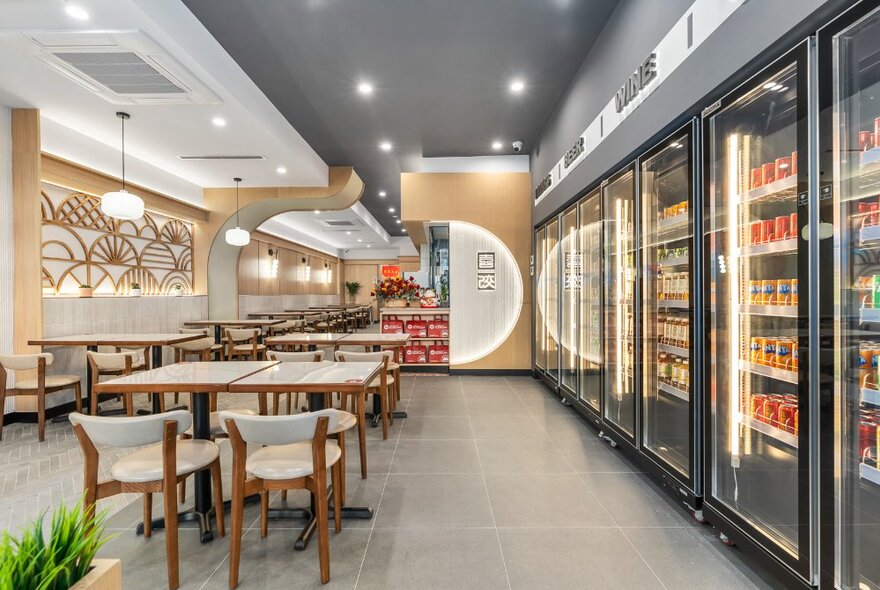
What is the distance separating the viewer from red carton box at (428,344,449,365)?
7.82 metres

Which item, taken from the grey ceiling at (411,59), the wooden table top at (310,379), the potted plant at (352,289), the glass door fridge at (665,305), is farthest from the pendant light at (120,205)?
the potted plant at (352,289)

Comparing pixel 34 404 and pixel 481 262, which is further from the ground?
pixel 481 262

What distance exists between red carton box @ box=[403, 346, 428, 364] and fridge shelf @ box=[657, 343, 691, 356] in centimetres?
506

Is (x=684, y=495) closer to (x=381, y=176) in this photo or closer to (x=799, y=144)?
(x=799, y=144)

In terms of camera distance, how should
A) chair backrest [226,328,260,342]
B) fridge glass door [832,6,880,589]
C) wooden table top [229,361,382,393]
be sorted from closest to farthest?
fridge glass door [832,6,880,589] → wooden table top [229,361,382,393] → chair backrest [226,328,260,342]

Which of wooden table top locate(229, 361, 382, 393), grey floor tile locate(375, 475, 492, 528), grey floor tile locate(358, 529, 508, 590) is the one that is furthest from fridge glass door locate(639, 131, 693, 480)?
wooden table top locate(229, 361, 382, 393)

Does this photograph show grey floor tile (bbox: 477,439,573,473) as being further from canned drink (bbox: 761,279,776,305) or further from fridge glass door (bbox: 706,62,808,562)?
canned drink (bbox: 761,279,776,305)

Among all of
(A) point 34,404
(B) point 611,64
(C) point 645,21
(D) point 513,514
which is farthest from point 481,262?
(A) point 34,404

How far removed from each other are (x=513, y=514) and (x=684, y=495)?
3.50 ft

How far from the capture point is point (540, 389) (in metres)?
6.47

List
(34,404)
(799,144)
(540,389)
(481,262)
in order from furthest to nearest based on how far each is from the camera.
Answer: (481,262)
(540,389)
(34,404)
(799,144)

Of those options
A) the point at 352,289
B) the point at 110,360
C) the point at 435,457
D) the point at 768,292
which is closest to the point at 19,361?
the point at 110,360

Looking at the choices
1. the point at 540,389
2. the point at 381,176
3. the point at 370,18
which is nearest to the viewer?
the point at 370,18

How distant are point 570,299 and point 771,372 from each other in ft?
10.7
